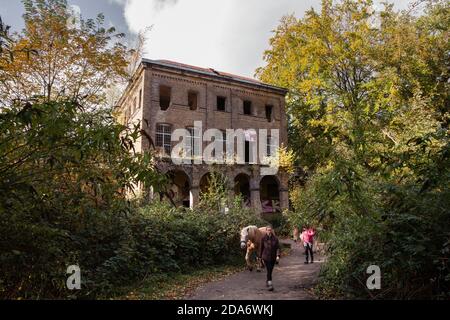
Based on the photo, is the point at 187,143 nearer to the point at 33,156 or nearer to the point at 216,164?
the point at 216,164

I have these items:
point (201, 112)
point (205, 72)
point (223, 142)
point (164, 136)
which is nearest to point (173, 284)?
point (164, 136)

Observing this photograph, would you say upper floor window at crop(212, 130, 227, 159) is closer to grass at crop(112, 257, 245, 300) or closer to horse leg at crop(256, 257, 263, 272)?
horse leg at crop(256, 257, 263, 272)

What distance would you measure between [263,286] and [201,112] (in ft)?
57.6

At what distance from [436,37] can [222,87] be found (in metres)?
15.0

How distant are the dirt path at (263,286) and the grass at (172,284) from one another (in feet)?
1.30

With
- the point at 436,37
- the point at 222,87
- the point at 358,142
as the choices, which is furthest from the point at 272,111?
the point at 358,142

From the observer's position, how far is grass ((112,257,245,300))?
7859 mm

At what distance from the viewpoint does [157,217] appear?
11.1 meters

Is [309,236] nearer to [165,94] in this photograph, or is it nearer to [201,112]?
[201,112]

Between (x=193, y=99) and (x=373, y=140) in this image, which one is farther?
(x=193, y=99)

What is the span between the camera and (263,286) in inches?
355

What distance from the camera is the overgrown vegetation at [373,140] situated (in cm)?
555

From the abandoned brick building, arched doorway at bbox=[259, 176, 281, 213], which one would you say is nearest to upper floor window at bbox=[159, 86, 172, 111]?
the abandoned brick building

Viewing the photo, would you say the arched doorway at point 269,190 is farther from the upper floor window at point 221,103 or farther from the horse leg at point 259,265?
the horse leg at point 259,265
